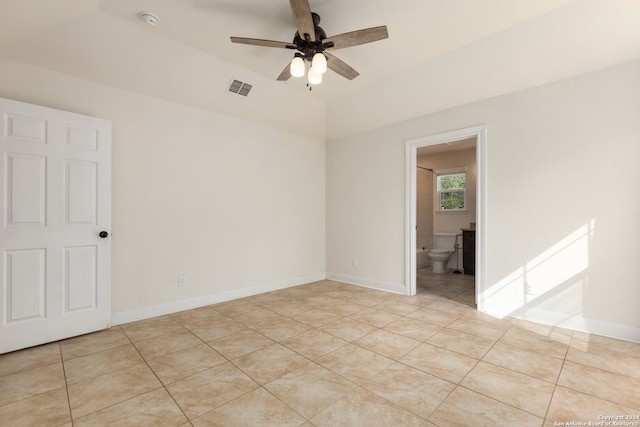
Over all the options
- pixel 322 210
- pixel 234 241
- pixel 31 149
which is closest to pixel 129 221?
pixel 31 149

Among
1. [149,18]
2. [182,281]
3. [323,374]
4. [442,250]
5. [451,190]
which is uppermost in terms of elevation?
[149,18]

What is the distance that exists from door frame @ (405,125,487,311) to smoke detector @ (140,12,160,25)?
3.23 m

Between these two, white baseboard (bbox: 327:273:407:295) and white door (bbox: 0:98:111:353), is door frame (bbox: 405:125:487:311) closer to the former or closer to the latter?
white baseboard (bbox: 327:273:407:295)

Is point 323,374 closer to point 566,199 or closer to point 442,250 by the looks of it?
point 566,199

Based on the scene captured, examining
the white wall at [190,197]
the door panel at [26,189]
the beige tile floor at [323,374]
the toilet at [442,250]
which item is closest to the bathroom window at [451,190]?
the toilet at [442,250]

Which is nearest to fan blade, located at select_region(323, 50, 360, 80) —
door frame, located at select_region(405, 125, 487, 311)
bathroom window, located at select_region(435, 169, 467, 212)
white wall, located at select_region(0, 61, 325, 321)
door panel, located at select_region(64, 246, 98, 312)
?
door frame, located at select_region(405, 125, 487, 311)

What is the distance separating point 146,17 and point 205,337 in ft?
9.47

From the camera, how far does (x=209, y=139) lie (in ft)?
12.6

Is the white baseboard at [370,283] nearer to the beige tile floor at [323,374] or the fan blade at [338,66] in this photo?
the beige tile floor at [323,374]

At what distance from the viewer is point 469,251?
5.52 meters

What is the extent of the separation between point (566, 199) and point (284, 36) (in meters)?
3.24

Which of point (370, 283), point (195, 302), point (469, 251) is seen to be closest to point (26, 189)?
point (195, 302)

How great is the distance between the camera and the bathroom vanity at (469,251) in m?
5.45

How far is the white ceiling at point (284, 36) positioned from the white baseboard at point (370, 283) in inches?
109
